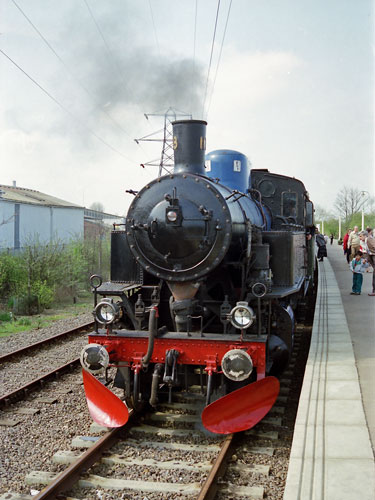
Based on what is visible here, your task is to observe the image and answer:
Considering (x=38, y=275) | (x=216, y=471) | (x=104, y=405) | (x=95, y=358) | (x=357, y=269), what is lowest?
(x=216, y=471)

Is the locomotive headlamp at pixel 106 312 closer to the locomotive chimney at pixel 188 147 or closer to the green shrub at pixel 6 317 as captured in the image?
the locomotive chimney at pixel 188 147

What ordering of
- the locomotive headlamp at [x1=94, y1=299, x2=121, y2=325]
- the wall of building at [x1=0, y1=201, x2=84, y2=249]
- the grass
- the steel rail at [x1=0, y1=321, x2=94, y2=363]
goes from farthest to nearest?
the wall of building at [x1=0, y1=201, x2=84, y2=249], the grass, the steel rail at [x1=0, y1=321, x2=94, y2=363], the locomotive headlamp at [x1=94, y1=299, x2=121, y2=325]

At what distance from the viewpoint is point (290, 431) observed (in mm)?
4934

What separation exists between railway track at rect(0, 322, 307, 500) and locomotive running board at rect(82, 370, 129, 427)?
13 cm

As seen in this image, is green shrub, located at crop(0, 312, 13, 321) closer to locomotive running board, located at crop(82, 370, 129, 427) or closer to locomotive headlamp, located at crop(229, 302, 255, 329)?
locomotive running board, located at crop(82, 370, 129, 427)

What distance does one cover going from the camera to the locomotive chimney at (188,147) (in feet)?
18.1

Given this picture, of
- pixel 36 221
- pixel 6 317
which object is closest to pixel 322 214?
pixel 36 221

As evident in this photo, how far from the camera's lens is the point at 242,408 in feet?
15.5

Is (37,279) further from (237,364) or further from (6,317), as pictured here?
(237,364)

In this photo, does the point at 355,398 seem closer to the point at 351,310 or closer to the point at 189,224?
the point at 189,224

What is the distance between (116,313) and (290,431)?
208 centimetres

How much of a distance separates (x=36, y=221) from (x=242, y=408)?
2591cm

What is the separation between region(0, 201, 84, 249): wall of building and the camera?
25.8 meters

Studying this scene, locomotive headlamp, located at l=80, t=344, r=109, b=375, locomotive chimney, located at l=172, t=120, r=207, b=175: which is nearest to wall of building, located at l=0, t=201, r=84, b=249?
locomotive chimney, located at l=172, t=120, r=207, b=175
